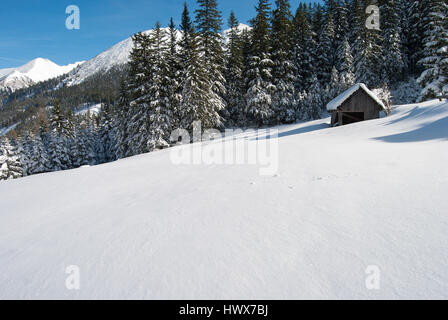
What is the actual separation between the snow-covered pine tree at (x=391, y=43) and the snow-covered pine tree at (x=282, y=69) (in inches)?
559

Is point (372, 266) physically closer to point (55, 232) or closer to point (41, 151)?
point (55, 232)

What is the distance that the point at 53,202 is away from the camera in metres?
5.99

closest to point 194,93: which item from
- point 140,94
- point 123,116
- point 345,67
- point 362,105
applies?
point 140,94

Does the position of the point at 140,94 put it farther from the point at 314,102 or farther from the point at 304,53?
the point at 304,53

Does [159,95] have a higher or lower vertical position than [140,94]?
lower

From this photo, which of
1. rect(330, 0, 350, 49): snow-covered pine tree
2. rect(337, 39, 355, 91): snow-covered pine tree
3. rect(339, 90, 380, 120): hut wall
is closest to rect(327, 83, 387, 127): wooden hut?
rect(339, 90, 380, 120): hut wall

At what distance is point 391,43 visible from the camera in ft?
102

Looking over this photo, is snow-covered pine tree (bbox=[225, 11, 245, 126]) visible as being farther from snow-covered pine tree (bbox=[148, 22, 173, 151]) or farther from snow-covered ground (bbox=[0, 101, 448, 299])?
Result: snow-covered ground (bbox=[0, 101, 448, 299])

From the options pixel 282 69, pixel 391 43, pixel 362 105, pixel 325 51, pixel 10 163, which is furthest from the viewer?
pixel 10 163

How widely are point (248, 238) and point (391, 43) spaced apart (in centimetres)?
4006

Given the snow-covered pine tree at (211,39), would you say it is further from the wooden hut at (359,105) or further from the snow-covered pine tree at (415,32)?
the snow-covered pine tree at (415,32)

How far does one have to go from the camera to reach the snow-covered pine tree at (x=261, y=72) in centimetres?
2608

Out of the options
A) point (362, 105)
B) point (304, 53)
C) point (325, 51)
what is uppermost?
point (325, 51)

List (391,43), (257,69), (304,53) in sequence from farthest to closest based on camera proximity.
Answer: (304,53) → (391,43) → (257,69)
